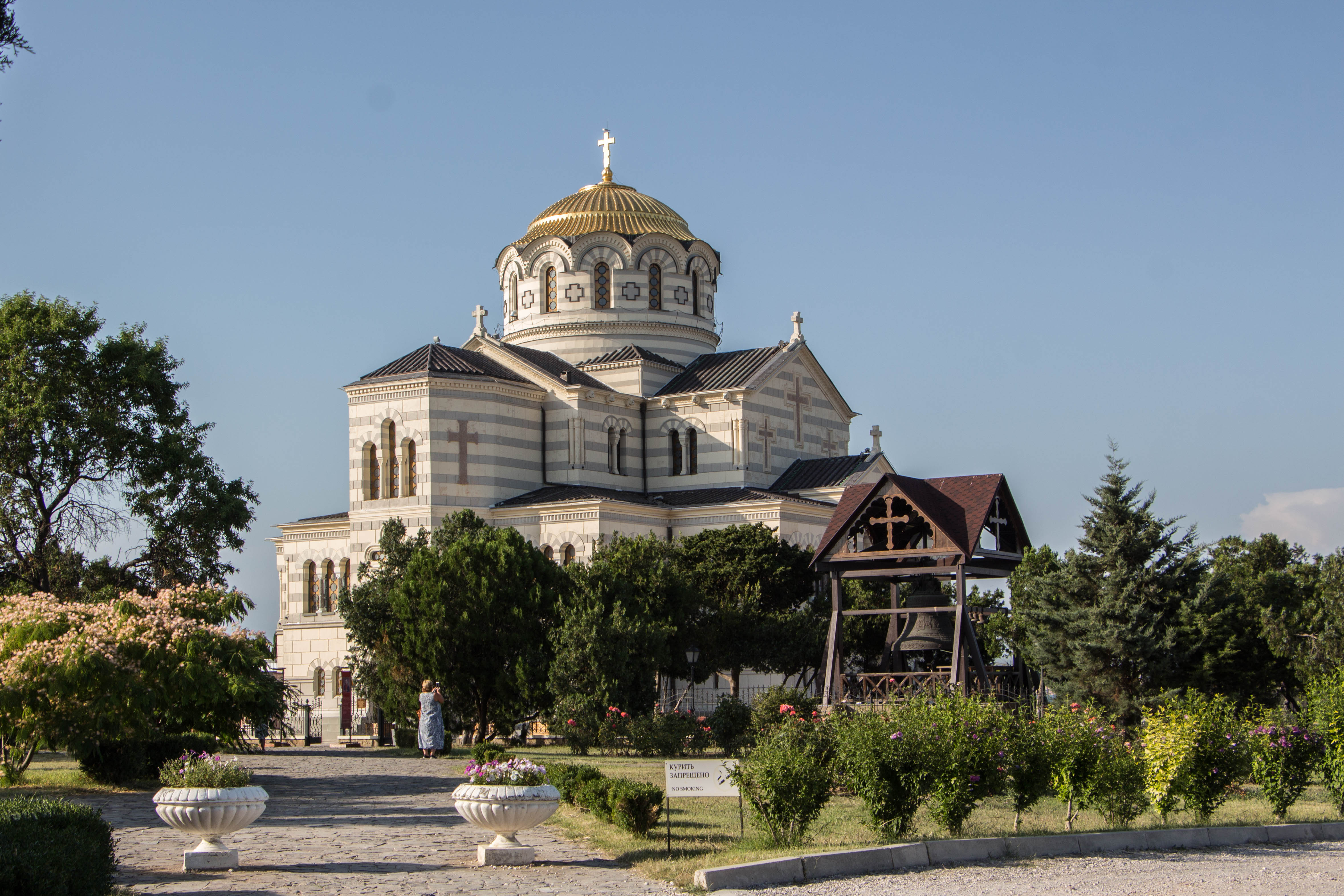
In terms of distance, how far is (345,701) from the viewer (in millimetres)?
45969

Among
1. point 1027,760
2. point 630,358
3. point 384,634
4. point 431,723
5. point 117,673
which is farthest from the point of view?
point 630,358

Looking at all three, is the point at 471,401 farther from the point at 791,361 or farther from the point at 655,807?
the point at 655,807

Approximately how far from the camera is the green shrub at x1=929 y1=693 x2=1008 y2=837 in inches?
646

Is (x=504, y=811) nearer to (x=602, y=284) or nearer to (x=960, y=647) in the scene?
(x=960, y=647)

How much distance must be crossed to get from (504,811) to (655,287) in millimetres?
38089

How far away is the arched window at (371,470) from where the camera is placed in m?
46.4

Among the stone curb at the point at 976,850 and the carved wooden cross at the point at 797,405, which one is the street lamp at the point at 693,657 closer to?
the carved wooden cross at the point at 797,405

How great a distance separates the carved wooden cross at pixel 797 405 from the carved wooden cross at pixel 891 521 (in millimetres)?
21947

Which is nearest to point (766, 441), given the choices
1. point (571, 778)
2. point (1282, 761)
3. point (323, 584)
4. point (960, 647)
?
point (323, 584)

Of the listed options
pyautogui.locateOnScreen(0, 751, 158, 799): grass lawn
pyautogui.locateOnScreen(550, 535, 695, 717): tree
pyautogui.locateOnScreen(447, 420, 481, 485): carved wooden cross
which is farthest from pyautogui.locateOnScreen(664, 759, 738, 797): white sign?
pyautogui.locateOnScreen(447, 420, 481, 485): carved wooden cross

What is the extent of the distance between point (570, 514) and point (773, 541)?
6104mm

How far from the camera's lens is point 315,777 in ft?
88.1

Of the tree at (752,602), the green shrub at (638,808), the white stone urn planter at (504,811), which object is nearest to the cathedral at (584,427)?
the tree at (752,602)

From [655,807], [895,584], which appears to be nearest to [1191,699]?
[655,807]
